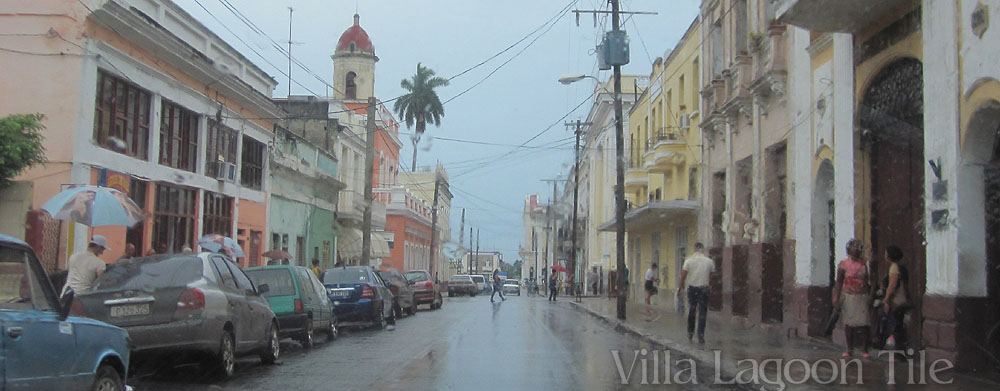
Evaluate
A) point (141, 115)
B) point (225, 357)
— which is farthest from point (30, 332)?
point (141, 115)

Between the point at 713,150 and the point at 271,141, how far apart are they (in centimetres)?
1483

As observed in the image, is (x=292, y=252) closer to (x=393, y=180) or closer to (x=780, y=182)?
(x=780, y=182)

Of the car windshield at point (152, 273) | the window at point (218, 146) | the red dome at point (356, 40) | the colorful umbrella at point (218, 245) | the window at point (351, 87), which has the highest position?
the red dome at point (356, 40)

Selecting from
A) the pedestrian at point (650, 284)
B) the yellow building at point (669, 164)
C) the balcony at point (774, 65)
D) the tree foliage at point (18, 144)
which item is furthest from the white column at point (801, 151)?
the tree foliage at point (18, 144)

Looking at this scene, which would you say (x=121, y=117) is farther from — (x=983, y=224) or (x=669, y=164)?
(x=669, y=164)

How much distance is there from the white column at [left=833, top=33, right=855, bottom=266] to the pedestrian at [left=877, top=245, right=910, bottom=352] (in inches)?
89.3

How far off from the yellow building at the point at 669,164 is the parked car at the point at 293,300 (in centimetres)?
1457

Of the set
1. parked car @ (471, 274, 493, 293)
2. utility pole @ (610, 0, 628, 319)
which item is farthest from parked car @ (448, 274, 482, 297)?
utility pole @ (610, 0, 628, 319)

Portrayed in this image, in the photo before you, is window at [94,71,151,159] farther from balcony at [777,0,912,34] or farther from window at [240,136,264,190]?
balcony at [777,0,912,34]

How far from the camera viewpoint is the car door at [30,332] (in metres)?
5.87

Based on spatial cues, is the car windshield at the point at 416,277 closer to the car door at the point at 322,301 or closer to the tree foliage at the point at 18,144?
the car door at the point at 322,301

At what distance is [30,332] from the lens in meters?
6.09

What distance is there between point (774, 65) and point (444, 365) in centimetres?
1059

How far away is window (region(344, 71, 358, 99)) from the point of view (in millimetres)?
57594
